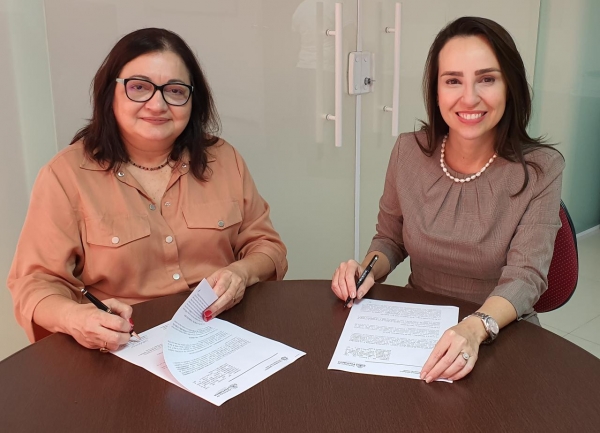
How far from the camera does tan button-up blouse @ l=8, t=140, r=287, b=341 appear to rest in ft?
4.80

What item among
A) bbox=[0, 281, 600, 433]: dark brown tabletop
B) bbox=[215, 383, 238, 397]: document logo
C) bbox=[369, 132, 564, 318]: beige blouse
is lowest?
bbox=[0, 281, 600, 433]: dark brown tabletop

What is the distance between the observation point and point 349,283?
143 centimetres

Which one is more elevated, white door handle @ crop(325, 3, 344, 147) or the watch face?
white door handle @ crop(325, 3, 344, 147)

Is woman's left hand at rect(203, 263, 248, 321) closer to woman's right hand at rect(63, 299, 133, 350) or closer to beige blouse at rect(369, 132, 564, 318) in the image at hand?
woman's right hand at rect(63, 299, 133, 350)

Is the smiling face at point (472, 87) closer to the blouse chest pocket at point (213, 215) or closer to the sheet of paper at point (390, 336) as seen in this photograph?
the sheet of paper at point (390, 336)

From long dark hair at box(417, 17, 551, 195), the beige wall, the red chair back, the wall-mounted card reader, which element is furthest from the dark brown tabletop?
the wall-mounted card reader

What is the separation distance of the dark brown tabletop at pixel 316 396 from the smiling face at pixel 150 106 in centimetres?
58

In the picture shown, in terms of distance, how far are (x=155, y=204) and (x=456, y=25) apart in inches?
35.8

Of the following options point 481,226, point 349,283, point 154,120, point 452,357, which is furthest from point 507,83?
point 154,120

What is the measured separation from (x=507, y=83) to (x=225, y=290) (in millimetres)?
863

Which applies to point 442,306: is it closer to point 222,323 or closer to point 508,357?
point 508,357

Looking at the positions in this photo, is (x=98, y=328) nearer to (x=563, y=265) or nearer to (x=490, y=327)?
(x=490, y=327)

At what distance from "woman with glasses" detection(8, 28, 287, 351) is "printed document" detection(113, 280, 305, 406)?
0.10 m

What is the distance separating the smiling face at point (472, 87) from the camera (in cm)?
153
